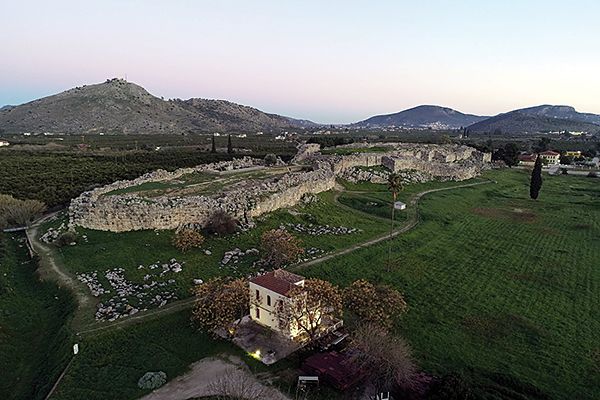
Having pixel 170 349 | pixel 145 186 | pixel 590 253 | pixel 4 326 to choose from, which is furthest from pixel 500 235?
pixel 4 326

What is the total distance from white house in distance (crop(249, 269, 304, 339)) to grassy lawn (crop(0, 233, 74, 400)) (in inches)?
375

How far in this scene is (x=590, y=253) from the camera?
3788 cm

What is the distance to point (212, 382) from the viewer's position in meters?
19.1

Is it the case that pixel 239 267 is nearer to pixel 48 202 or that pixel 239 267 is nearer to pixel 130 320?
pixel 130 320

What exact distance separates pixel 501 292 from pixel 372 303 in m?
11.9

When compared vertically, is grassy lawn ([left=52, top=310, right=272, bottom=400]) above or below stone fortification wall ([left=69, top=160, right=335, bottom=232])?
below

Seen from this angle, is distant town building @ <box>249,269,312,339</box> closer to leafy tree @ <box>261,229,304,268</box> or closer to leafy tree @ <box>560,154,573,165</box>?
leafy tree @ <box>261,229,304,268</box>

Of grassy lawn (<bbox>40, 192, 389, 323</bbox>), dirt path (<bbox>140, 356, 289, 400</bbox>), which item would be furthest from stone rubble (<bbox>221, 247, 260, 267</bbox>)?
dirt path (<bbox>140, 356, 289, 400</bbox>)

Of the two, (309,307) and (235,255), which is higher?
(309,307)

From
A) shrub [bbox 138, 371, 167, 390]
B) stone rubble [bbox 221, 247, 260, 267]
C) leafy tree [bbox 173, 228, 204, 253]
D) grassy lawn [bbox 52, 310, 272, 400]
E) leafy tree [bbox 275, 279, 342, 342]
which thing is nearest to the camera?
grassy lawn [bbox 52, 310, 272, 400]

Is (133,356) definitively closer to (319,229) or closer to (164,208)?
(164,208)

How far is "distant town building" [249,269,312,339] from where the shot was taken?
22275 mm

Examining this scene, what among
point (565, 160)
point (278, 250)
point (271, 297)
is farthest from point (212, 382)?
point (565, 160)

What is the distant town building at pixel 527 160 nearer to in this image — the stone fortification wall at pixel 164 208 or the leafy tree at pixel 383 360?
the stone fortification wall at pixel 164 208
